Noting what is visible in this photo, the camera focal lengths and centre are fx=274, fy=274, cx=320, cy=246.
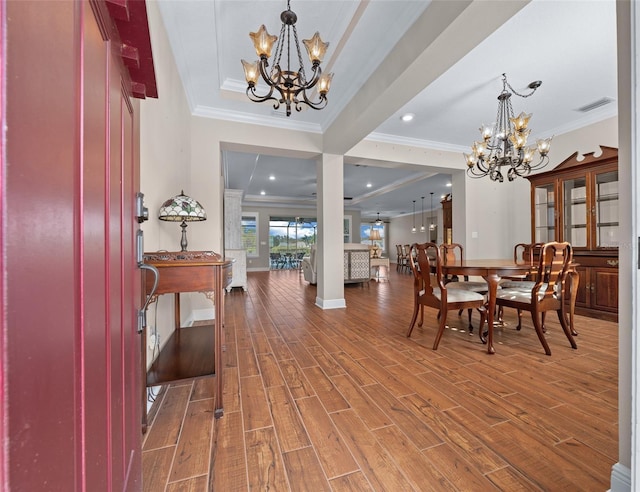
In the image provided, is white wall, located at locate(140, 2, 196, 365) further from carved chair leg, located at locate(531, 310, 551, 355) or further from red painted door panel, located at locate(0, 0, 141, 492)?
carved chair leg, located at locate(531, 310, 551, 355)

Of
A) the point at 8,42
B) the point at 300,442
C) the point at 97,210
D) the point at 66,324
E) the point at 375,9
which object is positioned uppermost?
the point at 375,9

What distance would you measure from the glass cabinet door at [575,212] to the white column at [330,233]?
3224 millimetres

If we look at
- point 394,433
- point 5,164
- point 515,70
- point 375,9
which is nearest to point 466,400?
point 394,433

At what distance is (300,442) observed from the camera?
4.39 feet

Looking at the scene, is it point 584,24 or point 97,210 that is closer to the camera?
point 97,210

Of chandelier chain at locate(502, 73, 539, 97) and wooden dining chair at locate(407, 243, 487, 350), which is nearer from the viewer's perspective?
wooden dining chair at locate(407, 243, 487, 350)

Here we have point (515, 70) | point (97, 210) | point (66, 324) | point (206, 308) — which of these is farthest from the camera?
point (206, 308)

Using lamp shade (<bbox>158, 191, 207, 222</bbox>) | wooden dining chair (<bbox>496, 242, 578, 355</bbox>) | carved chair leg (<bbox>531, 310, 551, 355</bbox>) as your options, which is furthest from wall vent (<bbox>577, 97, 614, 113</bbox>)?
lamp shade (<bbox>158, 191, 207, 222</bbox>)

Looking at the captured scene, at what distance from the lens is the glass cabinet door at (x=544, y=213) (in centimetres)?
414

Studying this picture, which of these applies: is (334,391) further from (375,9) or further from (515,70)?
(515,70)

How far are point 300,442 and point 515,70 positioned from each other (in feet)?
12.2

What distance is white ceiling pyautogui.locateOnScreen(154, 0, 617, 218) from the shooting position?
1956 millimetres

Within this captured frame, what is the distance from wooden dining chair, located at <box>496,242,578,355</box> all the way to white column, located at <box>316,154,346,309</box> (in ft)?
7.28

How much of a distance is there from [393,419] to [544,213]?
14.4 ft
